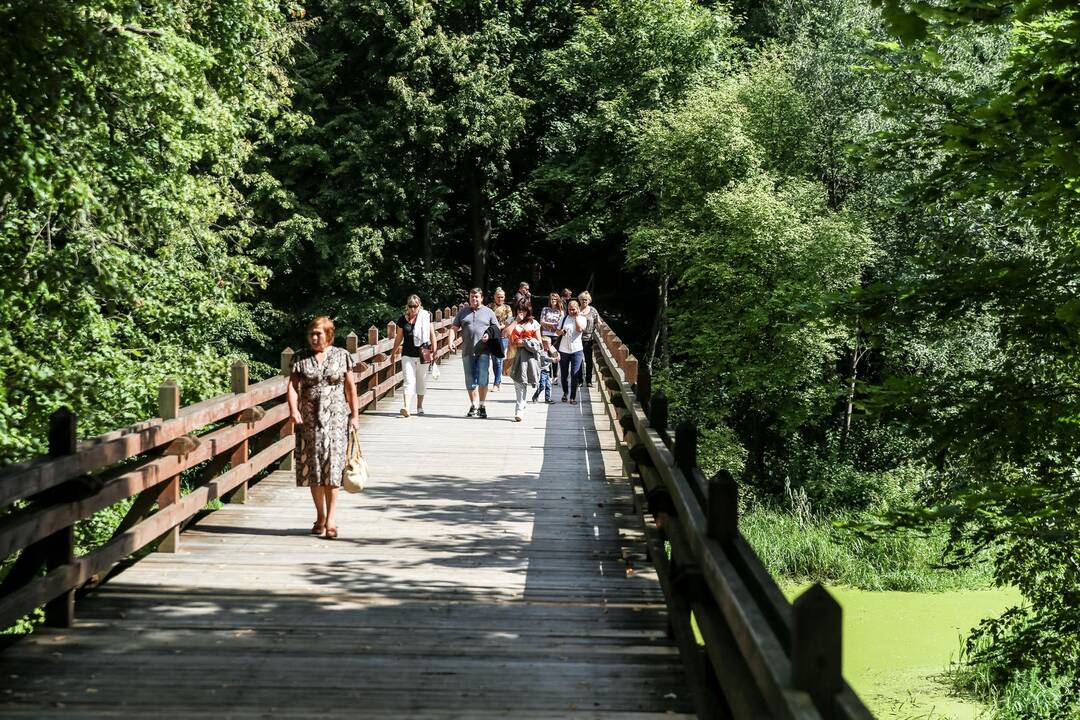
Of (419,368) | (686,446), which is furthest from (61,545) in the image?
(419,368)

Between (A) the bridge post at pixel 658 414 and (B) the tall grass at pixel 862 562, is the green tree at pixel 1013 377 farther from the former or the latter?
(B) the tall grass at pixel 862 562

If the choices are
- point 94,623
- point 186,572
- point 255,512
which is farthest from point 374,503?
Result: point 94,623

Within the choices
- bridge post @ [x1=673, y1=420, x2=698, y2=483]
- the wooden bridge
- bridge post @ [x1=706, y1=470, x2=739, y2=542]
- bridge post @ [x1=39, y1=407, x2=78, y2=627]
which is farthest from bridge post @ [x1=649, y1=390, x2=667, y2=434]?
bridge post @ [x1=39, y1=407, x2=78, y2=627]

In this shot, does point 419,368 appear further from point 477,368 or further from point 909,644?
point 909,644

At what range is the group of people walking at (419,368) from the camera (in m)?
9.34

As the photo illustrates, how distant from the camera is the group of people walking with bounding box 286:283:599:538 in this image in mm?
9344

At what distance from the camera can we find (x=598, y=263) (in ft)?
165

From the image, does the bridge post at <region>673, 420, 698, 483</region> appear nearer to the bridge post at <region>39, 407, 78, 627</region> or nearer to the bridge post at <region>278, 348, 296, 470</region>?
the bridge post at <region>39, 407, 78, 627</region>

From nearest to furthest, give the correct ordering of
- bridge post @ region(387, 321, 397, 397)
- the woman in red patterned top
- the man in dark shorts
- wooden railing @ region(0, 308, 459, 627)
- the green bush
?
wooden railing @ region(0, 308, 459, 627) < the green bush < the man in dark shorts < the woman in red patterned top < bridge post @ region(387, 321, 397, 397)

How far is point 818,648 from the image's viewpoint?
3.35m

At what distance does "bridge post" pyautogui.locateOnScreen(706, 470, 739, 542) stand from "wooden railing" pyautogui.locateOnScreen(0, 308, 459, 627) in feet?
10.8

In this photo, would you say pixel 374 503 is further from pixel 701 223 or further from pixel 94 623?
pixel 701 223

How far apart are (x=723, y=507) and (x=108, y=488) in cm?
392

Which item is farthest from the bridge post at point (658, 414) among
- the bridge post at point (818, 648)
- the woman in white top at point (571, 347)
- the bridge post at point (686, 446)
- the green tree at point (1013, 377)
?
the woman in white top at point (571, 347)
